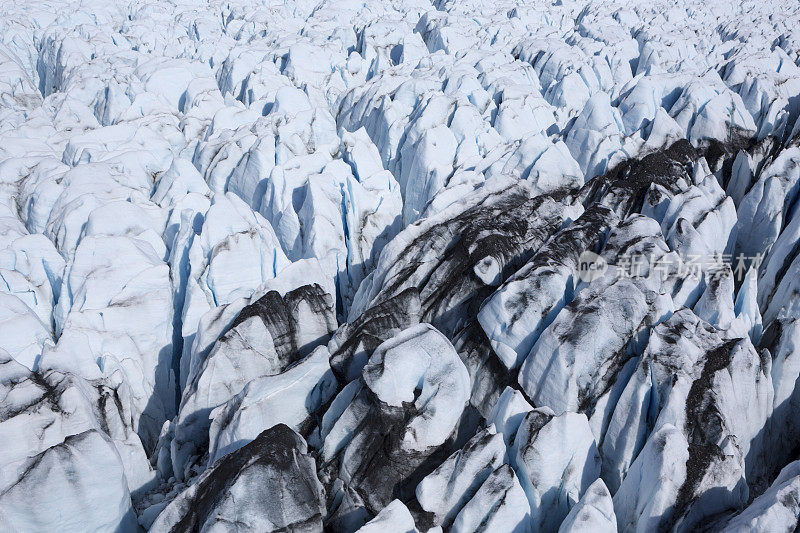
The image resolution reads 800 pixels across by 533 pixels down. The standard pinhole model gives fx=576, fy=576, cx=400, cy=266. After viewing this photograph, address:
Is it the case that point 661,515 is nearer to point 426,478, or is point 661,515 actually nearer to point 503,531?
point 503,531

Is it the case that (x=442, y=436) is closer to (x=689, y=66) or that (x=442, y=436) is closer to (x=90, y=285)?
(x=90, y=285)

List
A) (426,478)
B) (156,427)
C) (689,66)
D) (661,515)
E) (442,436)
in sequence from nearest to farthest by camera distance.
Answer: (661,515)
(426,478)
(442,436)
(156,427)
(689,66)

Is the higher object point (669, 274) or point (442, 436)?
point (669, 274)

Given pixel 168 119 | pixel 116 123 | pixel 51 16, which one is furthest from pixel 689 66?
pixel 51 16

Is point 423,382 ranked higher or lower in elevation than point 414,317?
higher

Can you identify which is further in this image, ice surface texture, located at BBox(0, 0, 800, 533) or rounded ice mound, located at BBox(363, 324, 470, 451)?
rounded ice mound, located at BBox(363, 324, 470, 451)

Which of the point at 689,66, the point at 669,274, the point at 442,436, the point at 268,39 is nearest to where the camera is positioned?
the point at 442,436

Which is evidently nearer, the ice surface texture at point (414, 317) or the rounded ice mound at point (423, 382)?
the ice surface texture at point (414, 317)

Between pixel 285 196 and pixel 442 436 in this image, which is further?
pixel 285 196

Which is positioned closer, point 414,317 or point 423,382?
point 423,382

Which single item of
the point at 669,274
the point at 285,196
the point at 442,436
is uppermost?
the point at 669,274
